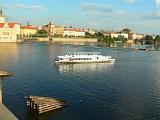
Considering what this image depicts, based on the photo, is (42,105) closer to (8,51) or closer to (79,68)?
(79,68)

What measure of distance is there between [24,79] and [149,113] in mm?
27821

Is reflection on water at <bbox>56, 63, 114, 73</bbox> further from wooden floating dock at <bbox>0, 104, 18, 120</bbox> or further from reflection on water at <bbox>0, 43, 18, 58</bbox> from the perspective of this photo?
wooden floating dock at <bbox>0, 104, 18, 120</bbox>

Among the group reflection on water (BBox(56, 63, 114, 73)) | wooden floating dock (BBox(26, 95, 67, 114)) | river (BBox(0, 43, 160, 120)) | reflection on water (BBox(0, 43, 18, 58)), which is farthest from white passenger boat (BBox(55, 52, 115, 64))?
wooden floating dock (BBox(26, 95, 67, 114))

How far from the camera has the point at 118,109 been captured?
133ft

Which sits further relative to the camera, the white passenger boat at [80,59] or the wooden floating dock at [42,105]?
the white passenger boat at [80,59]

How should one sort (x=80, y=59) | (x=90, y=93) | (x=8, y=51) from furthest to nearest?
(x=8, y=51)
(x=80, y=59)
(x=90, y=93)

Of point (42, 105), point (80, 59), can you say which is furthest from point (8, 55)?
point (42, 105)

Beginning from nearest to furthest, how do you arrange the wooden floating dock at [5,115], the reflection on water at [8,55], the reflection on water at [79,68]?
the wooden floating dock at [5,115] < the reflection on water at [79,68] < the reflection on water at [8,55]

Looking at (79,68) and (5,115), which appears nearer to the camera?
(5,115)

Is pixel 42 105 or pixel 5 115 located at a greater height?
pixel 5 115

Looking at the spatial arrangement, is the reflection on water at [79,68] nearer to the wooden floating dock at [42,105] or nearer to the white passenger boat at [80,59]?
the white passenger boat at [80,59]

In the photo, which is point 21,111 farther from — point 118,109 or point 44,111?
point 118,109

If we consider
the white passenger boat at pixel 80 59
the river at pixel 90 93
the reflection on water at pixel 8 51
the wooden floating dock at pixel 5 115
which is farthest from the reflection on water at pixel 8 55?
the wooden floating dock at pixel 5 115

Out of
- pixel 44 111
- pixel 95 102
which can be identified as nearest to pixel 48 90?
pixel 95 102
